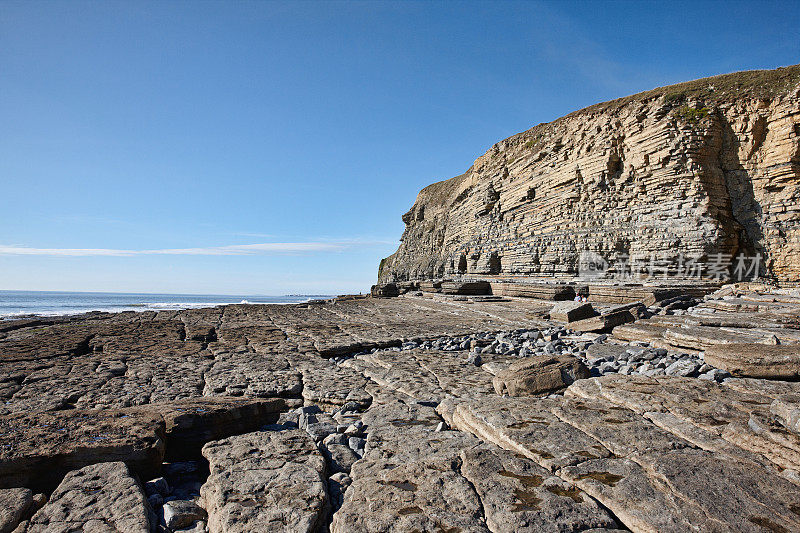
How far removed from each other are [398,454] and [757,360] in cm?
292

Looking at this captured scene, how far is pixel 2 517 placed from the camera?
1532 millimetres

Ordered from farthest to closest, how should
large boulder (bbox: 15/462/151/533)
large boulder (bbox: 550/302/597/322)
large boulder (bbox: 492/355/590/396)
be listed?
large boulder (bbox: 550/302/597/322), large boulder (bbox: 492/355/590/396), large boulder (bbox: 15/462/151/533)

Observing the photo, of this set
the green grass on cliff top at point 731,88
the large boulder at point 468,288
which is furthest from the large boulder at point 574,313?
the green grass on cliff top at point 731,88

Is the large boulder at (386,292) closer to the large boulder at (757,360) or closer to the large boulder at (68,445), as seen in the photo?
the large boulder at (757,360)

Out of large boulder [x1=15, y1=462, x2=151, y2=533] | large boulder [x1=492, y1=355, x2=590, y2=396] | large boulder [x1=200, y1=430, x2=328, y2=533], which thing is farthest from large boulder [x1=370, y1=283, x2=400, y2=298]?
large boulder [x1=15, y1=462, x2=151, y2=533]

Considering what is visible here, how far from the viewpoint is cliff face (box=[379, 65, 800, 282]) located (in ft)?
47.8

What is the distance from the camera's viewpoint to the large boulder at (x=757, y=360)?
298cm

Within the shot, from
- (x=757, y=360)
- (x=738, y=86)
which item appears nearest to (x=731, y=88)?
(x=738, y=86)

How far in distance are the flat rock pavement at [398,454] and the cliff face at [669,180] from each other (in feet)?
49.5

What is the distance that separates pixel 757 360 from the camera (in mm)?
3098

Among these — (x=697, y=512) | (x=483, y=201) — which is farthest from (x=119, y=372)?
(x=483, y=201)

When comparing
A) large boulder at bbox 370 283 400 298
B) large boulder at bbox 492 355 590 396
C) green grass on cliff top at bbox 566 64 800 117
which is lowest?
large boulder at bbox 492 355 590 396

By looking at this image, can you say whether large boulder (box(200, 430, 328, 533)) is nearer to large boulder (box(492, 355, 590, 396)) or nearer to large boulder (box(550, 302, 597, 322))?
large boulder (box(492, 355, 590, 396))

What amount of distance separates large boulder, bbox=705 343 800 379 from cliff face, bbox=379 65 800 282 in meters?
13.9
